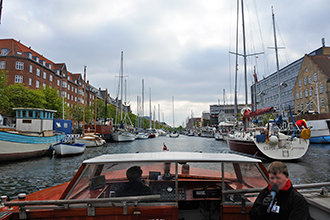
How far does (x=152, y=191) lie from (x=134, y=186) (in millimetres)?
297

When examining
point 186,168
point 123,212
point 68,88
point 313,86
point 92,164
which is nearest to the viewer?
point 123,212

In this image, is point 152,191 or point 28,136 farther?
point 28,136

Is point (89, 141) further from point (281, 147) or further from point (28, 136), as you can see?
point (281, 147)

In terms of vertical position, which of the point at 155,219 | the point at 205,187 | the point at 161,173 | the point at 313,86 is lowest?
the point at 155,219

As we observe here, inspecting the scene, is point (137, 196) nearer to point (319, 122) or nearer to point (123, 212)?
point (123, 212)

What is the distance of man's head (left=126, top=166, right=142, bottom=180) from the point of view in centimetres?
330

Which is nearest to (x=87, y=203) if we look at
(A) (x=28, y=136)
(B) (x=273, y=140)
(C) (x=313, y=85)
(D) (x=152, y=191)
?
(D) (x=152, y=191)

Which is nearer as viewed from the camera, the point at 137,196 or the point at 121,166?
the point at 137,196

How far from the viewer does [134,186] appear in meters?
3.26

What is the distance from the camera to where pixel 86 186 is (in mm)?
3203

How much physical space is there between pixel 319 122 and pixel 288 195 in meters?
42.8

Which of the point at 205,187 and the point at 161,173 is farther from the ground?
the point at 161,173

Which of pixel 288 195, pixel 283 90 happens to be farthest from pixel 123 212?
pixel 283 90

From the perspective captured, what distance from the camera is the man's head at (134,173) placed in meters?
3.30
